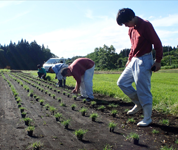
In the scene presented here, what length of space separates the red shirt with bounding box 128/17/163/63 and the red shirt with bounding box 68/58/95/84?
277cm

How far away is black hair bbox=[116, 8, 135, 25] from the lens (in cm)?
331

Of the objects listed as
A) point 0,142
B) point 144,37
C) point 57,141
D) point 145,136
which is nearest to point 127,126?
point 145,136

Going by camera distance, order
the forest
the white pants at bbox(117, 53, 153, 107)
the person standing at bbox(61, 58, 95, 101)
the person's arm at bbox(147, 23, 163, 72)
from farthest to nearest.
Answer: the forest
the person standing at bbox(61, 58, 95, 101)
the white pants at bbox(117, 53, 153, 107)
the person's arm at bbox(147, 23, 163, 72)

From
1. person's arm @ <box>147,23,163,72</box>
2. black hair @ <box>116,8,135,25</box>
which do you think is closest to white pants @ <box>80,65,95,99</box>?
black hair @ <box>116,8,135,25</box>

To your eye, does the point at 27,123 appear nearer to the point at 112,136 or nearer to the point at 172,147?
the point at 112,136

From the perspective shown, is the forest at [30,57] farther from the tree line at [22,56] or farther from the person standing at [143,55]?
the person standing at [143,55]

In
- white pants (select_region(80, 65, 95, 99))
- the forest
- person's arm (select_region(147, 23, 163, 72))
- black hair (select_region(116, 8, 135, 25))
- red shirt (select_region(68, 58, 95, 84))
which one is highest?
the forest

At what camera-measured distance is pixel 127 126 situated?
3.48 meters

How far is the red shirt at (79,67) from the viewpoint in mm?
6120

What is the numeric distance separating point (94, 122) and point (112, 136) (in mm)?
853

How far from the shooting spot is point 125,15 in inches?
131

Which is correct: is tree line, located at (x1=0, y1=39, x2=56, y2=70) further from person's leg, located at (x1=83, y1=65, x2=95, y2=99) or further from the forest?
person's leg, located at (x1=83, y1=65, x2=95, y2=99)

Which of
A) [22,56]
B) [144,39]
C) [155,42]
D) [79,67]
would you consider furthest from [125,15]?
Answer: [22,56]

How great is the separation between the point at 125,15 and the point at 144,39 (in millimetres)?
562
